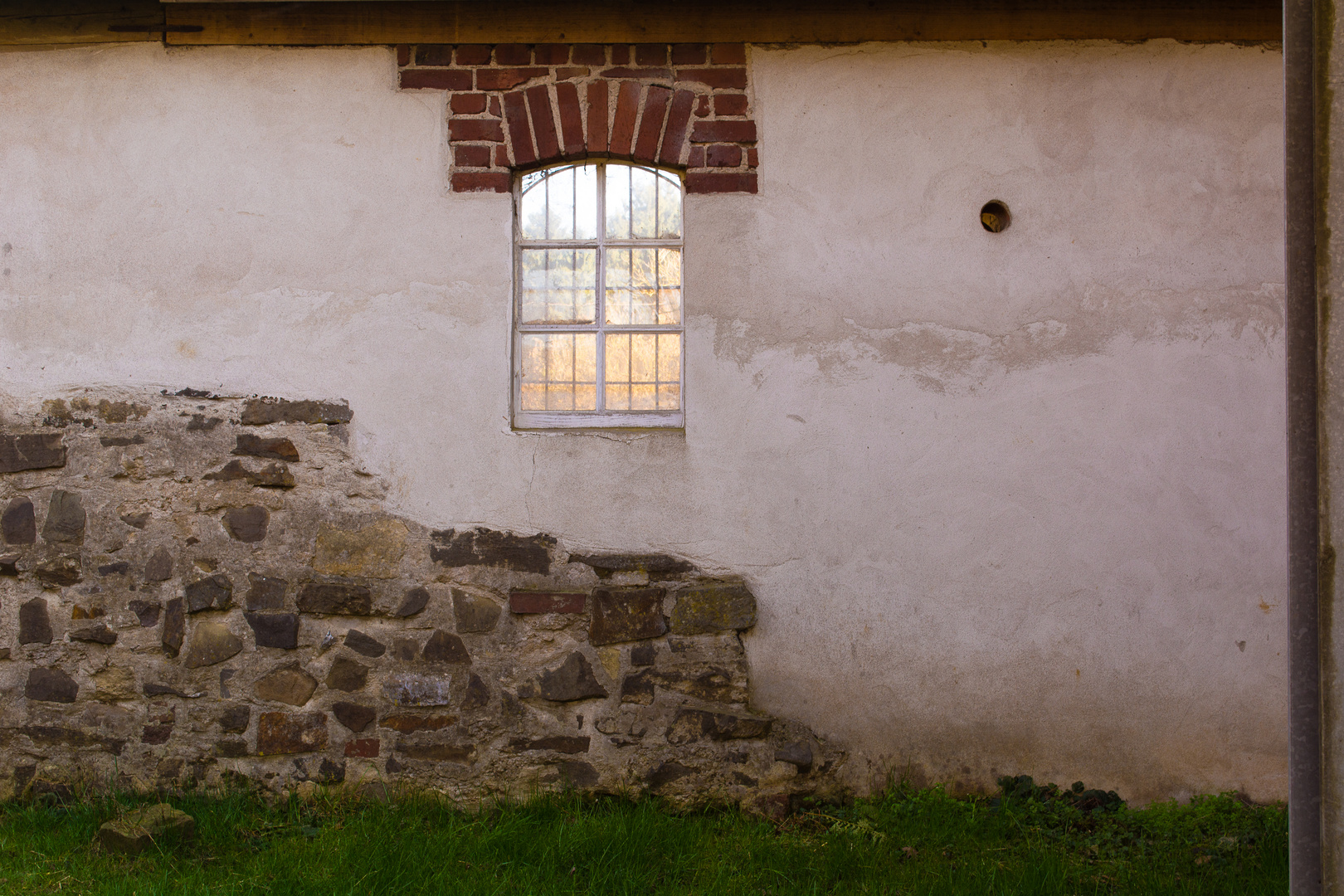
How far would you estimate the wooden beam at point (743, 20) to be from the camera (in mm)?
3562

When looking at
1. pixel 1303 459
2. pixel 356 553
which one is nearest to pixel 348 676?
pixel 356 553

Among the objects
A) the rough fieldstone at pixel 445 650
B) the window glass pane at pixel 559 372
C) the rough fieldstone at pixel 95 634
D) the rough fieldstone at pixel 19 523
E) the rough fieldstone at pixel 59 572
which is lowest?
the rough fieldstone at pixel 445 650

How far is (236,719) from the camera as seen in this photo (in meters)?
3.47

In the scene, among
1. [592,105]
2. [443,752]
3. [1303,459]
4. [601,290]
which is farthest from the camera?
[601,290]

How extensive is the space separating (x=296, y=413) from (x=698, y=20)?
2.34m

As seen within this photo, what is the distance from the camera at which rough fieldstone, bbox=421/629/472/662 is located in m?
3.48

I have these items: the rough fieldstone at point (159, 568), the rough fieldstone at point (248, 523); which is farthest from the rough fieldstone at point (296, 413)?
the rough fieldstone at point (159, 568)

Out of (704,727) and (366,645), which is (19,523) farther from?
(704,727)

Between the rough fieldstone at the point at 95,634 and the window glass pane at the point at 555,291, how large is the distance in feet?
7.02

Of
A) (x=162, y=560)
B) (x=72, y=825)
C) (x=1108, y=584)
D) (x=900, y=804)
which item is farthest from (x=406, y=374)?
(x=1108, y=584)

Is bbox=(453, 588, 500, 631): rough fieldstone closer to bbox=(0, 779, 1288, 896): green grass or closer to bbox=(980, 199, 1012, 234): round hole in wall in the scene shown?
bbox=(0, 779, 1288, 896): green grass

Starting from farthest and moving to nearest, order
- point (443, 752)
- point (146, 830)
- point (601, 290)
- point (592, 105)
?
point (601, 290) < point (592, 105) < point (443, 752) < point (146, 830)

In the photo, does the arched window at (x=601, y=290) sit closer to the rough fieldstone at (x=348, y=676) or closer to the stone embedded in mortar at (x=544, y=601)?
the stone embedded in mortar at (x=544, y=601)

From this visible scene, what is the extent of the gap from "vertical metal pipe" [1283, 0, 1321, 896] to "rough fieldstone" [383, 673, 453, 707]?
280 centimetres
